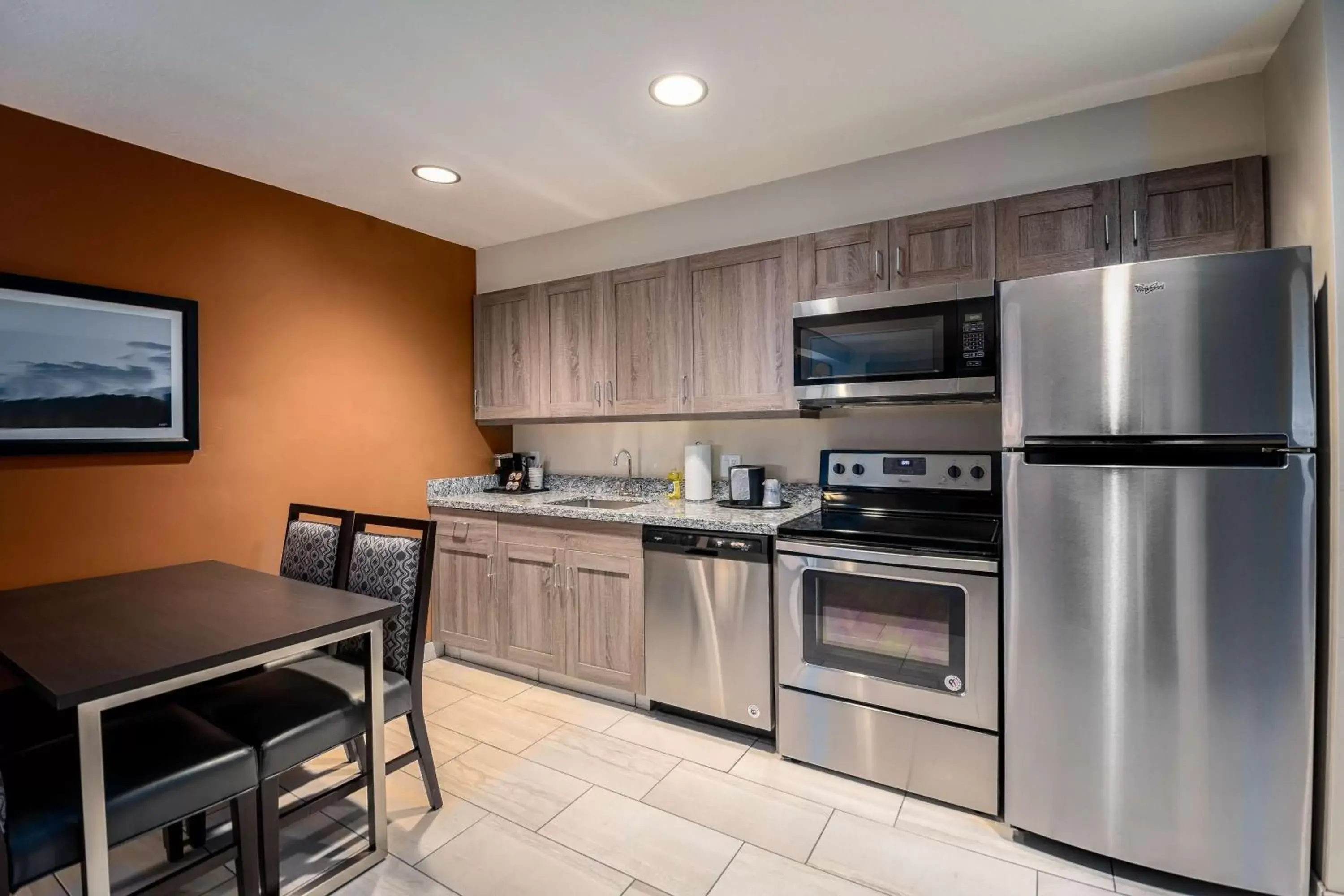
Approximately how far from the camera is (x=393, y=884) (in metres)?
1.77

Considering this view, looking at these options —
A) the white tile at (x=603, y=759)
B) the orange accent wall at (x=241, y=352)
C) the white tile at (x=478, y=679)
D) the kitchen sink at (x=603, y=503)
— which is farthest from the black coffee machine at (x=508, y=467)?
the white tile at (x=603, y=759)

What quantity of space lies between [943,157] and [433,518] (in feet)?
10.2

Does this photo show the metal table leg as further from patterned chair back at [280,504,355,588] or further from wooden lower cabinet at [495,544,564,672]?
wooden lower cabinet at [495,544,564,672]

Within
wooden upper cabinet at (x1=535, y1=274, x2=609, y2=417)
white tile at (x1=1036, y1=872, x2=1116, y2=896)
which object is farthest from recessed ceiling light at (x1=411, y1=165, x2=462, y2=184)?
white tile at (x1=1036, y1=872, x2=1116, y2=896)

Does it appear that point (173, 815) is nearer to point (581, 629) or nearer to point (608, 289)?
point (581, 629)

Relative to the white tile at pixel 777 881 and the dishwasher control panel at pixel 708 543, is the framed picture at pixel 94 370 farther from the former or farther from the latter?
the white tile at pixel 777 881

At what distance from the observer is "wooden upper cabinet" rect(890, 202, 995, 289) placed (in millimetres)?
2314

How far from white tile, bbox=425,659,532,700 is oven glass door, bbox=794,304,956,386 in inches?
80.5

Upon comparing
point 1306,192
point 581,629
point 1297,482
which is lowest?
point 581,629

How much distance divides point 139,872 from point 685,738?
5.87 ft

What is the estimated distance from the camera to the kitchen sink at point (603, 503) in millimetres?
3457

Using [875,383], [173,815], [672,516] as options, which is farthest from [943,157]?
[173,815]

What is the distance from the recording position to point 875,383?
93.9 inches

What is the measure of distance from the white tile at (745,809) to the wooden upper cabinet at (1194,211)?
218 cm
